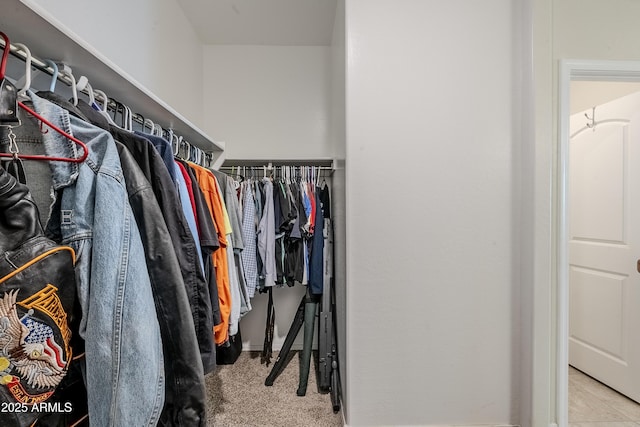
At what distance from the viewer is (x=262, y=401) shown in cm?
166

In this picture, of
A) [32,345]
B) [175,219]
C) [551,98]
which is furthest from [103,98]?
[551,98]

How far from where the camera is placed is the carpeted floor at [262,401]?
4.95 ft

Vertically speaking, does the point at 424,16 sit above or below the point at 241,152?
above

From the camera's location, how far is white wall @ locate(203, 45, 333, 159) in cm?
230

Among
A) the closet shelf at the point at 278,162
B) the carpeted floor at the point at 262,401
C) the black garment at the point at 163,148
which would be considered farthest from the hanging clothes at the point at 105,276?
the closet shelf at the point at 278,162

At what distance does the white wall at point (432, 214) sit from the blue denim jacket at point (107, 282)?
36.5 inches

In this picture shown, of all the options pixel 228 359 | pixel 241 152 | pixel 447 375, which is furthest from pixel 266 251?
pixel 447 375

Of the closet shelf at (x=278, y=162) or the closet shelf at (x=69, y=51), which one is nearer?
the closet shelf at (x=69, y=51)

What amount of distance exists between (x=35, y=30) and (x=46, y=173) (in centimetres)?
33

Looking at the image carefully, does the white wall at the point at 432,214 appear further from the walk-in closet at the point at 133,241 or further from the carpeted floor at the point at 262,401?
the carpeted floor at the point at 262,401

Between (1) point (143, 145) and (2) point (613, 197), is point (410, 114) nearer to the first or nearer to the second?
(1) point (143, 145)

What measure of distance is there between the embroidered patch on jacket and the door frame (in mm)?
1822

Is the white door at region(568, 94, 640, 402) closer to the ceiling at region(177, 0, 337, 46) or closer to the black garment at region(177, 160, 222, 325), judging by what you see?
the ceiling at region(177, 0, 337, 46)

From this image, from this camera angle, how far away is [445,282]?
136 cm
